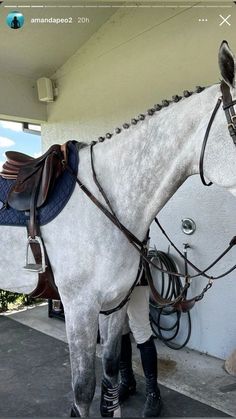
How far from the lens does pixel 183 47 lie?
2732 millimetres

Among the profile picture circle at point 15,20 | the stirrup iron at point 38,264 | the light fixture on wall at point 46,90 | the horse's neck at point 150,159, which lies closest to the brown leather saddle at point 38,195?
the stirrup iron at point 38,264

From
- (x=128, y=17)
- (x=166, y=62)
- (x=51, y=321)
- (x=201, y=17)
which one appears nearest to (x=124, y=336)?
(x=51, y=321)

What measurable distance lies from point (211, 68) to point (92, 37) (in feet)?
5.34

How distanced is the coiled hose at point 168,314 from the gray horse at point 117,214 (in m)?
1.48

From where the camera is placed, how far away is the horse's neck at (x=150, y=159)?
119cm

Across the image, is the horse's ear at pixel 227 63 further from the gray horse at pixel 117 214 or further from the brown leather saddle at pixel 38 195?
the brown leather saddle at pixel 38 195

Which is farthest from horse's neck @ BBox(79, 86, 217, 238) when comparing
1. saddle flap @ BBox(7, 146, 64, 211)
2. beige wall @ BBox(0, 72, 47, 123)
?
beige wall @ BBox(0, 72, 47, 123)

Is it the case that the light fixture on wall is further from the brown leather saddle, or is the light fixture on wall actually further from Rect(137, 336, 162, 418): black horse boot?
Rect(137, 336, 162, 418): black horse boot

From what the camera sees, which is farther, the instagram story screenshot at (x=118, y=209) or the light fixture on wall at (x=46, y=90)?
the light fixture on wall at (x=46, y=90)

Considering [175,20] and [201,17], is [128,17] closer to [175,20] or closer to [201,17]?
[175,20]

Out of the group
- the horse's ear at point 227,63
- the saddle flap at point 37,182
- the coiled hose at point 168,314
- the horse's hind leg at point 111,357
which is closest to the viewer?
the horse's ear at point 227,63

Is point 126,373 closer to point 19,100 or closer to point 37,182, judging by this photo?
point 37,182

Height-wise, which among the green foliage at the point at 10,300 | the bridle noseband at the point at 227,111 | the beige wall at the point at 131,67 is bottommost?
the green foliage at the point at 10,300

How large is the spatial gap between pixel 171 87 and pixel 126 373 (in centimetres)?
224
